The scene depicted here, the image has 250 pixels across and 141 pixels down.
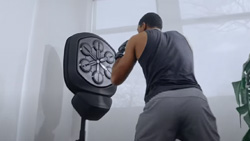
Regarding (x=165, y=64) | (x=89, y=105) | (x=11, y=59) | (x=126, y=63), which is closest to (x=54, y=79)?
(x=11, y=59)

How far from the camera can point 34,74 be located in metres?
1.86

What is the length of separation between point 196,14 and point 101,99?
1.69 meters

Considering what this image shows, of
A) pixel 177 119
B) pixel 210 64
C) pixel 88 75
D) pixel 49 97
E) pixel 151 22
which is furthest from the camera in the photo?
pixel 210 64

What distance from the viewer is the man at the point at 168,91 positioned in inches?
43.0

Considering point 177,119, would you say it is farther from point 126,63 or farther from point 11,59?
point 11,59

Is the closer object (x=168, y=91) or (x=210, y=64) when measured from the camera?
(x=168, y=91)

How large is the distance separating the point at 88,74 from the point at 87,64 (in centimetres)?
9

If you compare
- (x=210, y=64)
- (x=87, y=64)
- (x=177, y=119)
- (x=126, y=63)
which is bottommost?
(x=177, y=119)

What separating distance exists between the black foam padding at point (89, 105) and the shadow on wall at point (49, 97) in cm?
42

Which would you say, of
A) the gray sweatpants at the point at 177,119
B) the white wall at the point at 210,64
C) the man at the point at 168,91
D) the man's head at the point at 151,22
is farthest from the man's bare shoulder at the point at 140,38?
the white wall at the point at 210,64

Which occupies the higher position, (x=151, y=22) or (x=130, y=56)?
(x=151, y=22)

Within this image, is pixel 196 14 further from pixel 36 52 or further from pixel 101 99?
pixel 36 52

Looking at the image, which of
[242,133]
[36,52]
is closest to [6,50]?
[36,52]

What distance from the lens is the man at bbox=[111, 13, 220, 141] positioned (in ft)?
3.58
